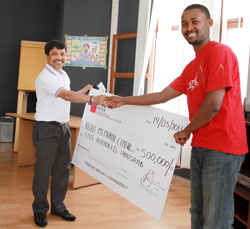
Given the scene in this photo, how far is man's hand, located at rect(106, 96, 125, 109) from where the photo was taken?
2.42 m

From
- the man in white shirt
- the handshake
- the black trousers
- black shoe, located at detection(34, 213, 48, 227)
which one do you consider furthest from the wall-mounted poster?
black shoe, located at detection(34, 213, 48, 227)

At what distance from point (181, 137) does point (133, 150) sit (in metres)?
0.54

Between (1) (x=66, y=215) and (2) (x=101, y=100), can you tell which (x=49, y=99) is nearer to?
(2) (x=101, y=100)

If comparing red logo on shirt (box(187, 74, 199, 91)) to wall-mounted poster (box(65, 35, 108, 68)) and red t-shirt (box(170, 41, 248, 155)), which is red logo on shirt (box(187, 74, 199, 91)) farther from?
wall-mounted poster (box(65, 35, 108, 68))

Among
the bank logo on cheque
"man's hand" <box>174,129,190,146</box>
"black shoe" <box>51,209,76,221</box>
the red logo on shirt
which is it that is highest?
the red logo on shirt

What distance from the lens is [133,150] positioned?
2.32 m

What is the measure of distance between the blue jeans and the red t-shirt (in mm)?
48

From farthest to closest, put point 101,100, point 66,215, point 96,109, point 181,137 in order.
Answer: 1. point 66,215
2. point 96,109
3. point 101,100
4. point 181,137

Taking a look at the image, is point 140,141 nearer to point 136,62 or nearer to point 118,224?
point 118,224

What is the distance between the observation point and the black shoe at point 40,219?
2.75 metres

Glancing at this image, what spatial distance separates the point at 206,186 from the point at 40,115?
5.35 feet

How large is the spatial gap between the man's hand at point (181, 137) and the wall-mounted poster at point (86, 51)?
150 inches

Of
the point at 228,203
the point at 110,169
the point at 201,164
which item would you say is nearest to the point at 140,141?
the point at 110,169

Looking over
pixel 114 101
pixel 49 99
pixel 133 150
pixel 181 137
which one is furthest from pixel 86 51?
pixel 181 137
